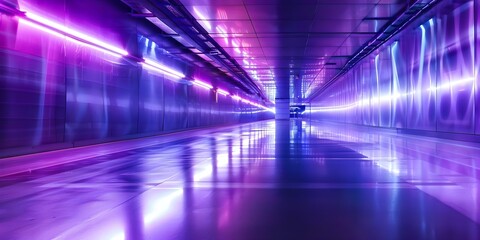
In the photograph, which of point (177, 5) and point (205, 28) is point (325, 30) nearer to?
point (205, 28)

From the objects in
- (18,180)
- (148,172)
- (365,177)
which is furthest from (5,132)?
(365,177)

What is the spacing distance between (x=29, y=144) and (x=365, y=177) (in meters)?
8.07

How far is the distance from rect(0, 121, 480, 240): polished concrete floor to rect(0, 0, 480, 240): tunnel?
0.03m

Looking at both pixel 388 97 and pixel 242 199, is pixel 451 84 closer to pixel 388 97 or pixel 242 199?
pixel 388 97

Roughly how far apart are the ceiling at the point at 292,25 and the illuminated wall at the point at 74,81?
3.22 metres

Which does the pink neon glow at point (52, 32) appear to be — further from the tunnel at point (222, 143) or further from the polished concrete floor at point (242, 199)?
the polished concrete floor at point (242, 199)

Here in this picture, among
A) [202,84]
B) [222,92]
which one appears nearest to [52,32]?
[202,84]

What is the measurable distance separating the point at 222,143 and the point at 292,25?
550 cm

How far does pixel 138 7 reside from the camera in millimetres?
10484

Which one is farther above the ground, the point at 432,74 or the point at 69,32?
the point at 69,32

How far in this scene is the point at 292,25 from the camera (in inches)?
492

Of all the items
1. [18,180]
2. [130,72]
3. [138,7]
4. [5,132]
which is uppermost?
[138,7]

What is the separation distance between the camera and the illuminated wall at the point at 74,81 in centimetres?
753

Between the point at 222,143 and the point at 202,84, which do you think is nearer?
the point at 222,143
